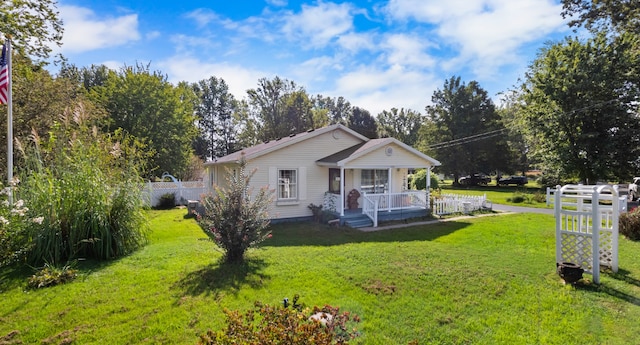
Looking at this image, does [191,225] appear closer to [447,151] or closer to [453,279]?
[453,279]

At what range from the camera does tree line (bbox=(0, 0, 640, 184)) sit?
1196cm

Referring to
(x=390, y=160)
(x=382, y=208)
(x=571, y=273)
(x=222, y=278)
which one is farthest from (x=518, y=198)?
(x=222, y=278)

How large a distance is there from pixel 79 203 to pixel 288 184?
25.5 ft

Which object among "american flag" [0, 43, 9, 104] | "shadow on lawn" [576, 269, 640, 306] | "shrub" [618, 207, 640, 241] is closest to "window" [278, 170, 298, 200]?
"american flag" [0, 43, 9, 104]

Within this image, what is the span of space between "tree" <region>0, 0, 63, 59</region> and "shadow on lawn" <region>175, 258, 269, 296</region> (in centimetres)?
1094

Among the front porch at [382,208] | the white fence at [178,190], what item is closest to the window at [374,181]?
the front porch at [382,208]

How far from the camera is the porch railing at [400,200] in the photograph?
13.2 m

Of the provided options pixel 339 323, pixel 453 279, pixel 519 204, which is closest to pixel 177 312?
pixel 339 323

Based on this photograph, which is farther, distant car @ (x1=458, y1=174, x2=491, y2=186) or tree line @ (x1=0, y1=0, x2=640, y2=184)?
distant car @ (x1=458, y1=174, x2=491, y2=186)

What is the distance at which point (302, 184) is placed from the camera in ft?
43.3

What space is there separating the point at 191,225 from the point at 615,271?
41.2 ft

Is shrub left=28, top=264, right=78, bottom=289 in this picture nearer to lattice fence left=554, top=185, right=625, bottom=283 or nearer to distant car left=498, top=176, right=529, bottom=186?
lattice fence left=554, top=185, right=625, bottom=283

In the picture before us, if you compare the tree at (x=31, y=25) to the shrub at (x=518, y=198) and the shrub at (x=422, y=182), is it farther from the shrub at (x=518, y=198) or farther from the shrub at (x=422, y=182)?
the shrub at (x=518, y=198)

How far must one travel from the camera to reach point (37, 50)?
463 inches
